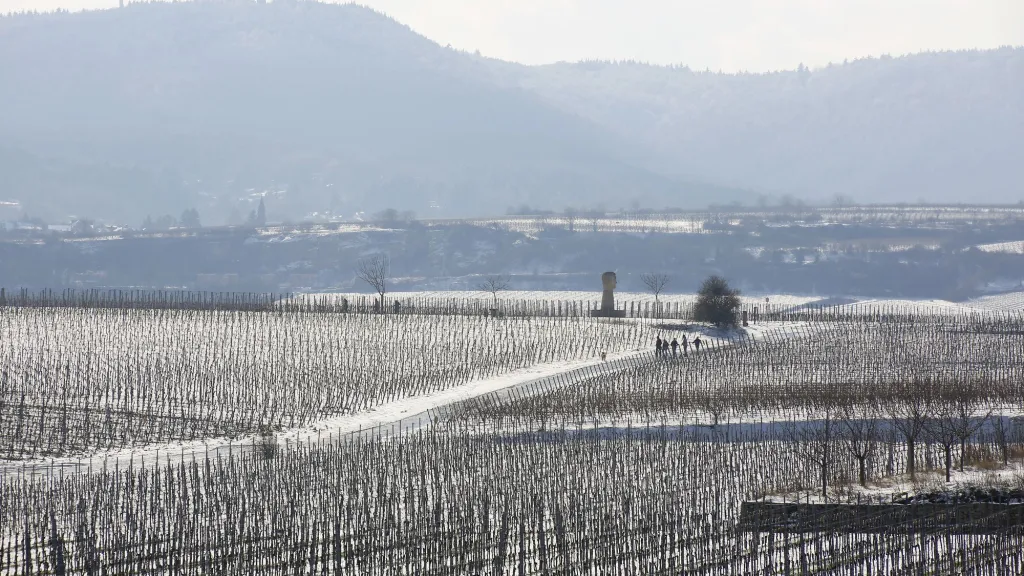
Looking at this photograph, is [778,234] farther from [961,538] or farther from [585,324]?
[961,538]

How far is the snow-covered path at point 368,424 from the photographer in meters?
31.0

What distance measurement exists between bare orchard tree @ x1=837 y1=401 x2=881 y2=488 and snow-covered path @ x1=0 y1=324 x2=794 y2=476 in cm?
1110

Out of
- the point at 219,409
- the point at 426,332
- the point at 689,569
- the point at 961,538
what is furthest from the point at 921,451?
the point at 426,332

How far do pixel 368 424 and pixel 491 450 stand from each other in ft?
23.2

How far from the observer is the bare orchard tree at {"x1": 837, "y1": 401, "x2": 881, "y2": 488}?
97.4ft

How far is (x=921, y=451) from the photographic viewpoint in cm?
3334

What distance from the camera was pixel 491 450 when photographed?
31.4 meters

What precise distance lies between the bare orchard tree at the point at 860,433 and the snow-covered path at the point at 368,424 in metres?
11.1

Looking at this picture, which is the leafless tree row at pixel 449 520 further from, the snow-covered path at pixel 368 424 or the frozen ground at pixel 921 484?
the snow-covered path at pixel 368 424

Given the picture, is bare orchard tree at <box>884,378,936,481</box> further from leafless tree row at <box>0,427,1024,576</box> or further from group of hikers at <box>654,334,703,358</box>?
group of hikers at <box>654,334,703,358</box>

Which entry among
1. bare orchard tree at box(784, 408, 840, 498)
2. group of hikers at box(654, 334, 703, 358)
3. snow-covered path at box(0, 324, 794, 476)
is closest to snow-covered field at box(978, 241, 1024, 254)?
group of hikers at box(654, 334, 703, 358)

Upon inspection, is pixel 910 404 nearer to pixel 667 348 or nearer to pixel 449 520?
pixel 667 348

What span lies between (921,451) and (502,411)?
39.9ft

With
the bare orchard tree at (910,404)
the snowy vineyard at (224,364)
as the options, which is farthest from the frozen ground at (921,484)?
the snowy vineyard at (224,364)
